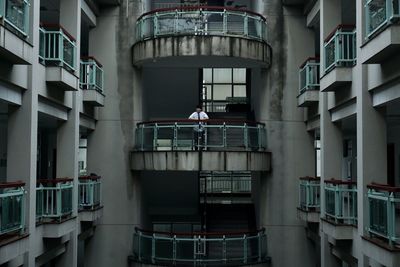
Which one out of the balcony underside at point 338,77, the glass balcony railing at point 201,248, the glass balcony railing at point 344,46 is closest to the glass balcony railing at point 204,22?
the glass balcony railing at point 344,46

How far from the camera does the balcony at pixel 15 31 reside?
11.1m

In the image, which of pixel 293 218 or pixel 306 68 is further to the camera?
pixel 293 218

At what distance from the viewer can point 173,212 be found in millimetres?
26188

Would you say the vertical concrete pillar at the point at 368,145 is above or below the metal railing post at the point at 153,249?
above

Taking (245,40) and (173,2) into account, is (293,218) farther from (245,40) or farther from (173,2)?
(173,2)

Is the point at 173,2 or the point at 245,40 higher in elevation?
the point at 173,2

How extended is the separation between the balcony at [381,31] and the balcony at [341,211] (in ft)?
12.5

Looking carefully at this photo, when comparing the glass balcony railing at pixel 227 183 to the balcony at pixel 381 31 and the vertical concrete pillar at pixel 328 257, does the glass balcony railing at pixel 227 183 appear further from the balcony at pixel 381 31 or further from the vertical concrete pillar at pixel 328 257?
the balcony at pixel 381 31

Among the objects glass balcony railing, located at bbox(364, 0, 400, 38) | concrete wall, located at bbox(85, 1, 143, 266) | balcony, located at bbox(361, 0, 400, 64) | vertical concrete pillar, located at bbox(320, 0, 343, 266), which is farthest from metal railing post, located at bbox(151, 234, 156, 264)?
Result: glass balcony railing, located at bbox(364, 0, 400, 38)

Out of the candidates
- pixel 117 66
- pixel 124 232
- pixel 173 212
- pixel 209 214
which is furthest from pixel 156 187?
pixel 117 66

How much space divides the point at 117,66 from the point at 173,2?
16.3 ft

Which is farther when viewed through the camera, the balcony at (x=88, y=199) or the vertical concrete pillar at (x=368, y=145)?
the balcony at (x=88, y=199)

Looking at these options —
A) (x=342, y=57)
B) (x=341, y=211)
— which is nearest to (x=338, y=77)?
(x=342, y=57)

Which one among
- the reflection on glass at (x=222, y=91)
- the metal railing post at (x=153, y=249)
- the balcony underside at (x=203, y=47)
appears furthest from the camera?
the reflection on glass at (x=222, y=91)
